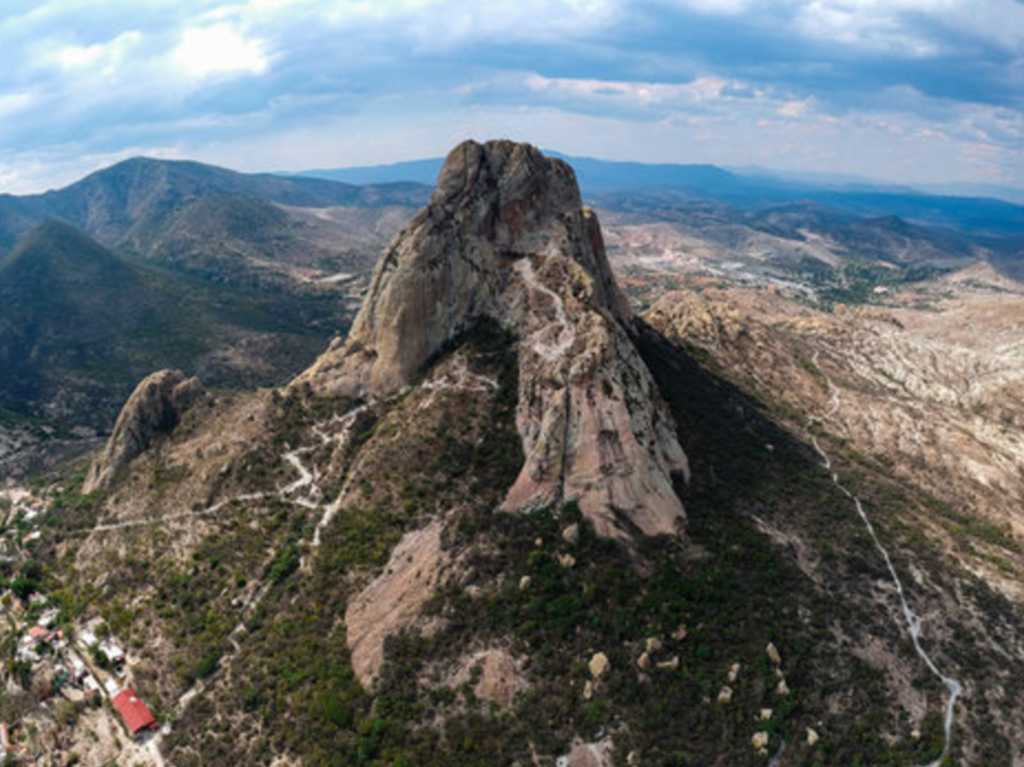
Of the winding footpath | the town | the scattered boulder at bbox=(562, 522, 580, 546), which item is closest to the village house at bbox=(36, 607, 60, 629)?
the town

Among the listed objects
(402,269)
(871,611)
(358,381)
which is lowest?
(871,611)

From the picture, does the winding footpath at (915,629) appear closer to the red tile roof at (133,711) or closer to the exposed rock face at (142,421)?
the red tile roof at (133,711)

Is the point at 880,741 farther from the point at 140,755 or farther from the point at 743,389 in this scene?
the point at 743,389

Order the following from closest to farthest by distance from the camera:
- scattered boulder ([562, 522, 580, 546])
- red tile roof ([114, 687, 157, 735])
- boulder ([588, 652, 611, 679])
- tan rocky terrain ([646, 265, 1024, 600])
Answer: boulder ([588, 652, 611, 679]) → red tile roof ([114, 687, 157, 735]) → scattered boulder ([562, 522, 580, 546]) → tan rocky terrain ([646, 265, 1024, 600])

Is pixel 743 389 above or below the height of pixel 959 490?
above

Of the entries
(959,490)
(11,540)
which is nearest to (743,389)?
(959,490)

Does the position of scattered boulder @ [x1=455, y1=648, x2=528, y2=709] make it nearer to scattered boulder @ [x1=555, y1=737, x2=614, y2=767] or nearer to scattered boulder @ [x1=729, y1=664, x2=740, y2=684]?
scattered boulder @ [x1=555, y1=737, x2=614, y2=767]
